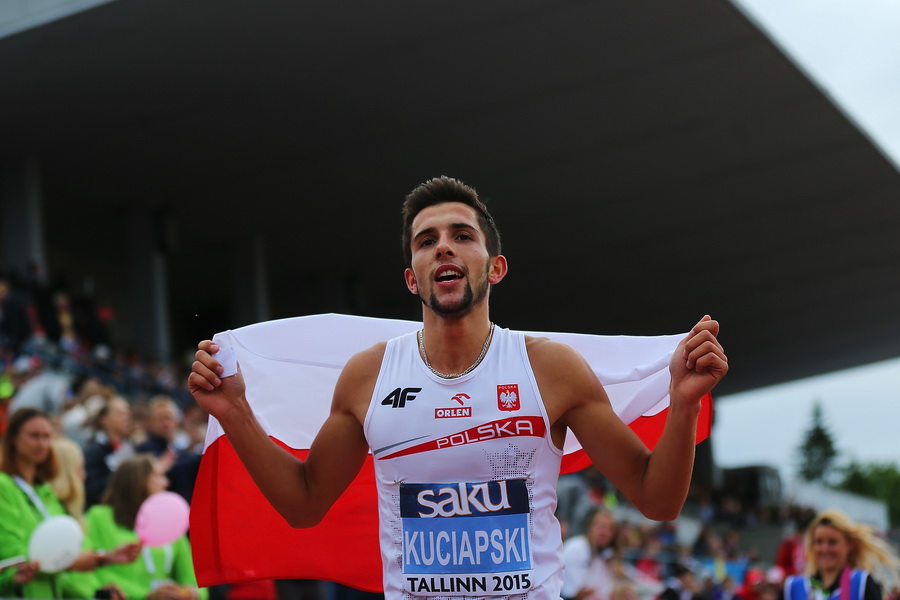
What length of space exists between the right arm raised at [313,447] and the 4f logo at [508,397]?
1.45 ft

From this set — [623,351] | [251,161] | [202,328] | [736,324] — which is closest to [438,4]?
[251,161]

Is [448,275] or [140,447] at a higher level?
[140,447]

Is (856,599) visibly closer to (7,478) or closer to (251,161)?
(7,478)

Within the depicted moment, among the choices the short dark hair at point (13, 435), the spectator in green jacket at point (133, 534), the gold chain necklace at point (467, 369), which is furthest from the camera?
the spectator in green jacket at point (133, 534)

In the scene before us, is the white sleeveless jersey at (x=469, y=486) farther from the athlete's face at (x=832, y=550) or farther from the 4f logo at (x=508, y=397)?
the athlete's face at (x=832, y=550)

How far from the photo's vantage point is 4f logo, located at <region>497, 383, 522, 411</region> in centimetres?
335

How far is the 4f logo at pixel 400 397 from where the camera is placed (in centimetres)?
342

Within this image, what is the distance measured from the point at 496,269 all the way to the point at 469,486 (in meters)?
0.77

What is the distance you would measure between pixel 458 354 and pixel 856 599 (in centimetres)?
422

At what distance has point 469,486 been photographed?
3291mm

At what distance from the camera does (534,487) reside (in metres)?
3.34

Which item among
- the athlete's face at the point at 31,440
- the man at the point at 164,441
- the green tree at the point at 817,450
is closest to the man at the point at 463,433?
the athlete's face at the point at 31,440

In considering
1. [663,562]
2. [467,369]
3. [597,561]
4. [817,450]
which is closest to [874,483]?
[817,450]

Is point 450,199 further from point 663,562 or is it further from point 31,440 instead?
point 663,562
